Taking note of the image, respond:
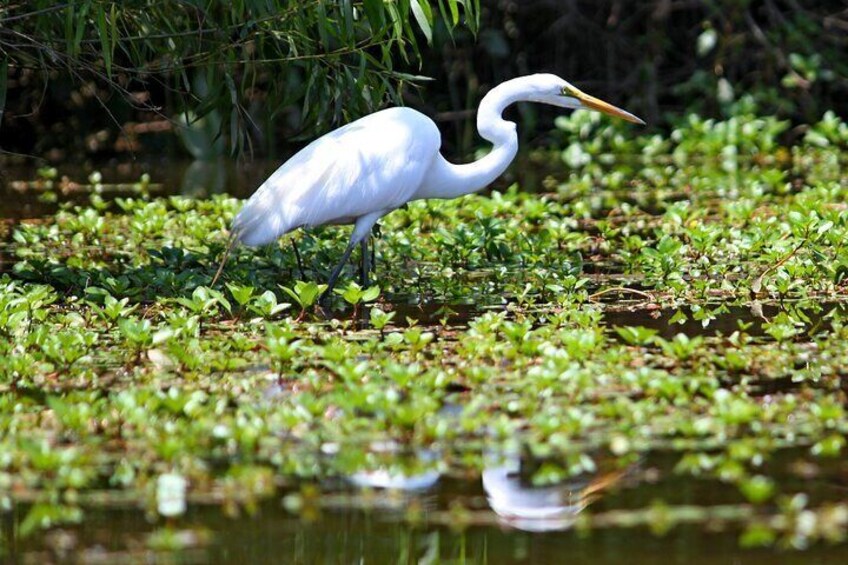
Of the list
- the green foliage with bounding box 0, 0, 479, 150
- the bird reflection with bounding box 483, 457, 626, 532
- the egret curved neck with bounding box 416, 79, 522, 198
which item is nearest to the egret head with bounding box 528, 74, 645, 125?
A: the egret curved neck with bounding box 416, 79, 522, 198

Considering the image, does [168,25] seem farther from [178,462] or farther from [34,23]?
[178,462]

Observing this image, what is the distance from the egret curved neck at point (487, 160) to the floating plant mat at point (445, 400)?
0.38 m

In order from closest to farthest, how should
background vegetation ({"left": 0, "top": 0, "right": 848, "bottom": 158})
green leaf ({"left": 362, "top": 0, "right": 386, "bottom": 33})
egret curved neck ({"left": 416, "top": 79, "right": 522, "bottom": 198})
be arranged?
green leaf ({"left": 362, "top": 0, "right": 386, "bottom": 33}) → egret curved neck ({"left": 416, "top": 79, "right": 522, "bottom": 198}) → background vegetation ({"left": 0, "top": 0, "right": 848, "bottom": 158})

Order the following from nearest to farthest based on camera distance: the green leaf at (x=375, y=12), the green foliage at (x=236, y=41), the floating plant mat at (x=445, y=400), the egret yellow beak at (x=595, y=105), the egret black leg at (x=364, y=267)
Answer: the floating plant mat at (x=445, y=400) → the green leaf at (x=375, y=12) → the green foliage at (x=236, y=41) → the egret black leg at (x=364, y=267) → the egret yellow beak at (x=595, y=105)

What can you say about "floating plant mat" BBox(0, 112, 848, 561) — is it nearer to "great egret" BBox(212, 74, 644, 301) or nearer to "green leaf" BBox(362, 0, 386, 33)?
"great egret" BBox(212, 74, 644, 301)

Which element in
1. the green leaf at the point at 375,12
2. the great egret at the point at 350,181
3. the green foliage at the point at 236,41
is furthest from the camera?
the great egret at the point at 350,181

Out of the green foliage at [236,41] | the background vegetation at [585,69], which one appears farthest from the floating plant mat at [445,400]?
the background vegetation at [585,69]

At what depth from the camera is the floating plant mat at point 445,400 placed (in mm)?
3520

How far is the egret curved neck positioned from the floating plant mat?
38cm

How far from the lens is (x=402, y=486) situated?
12.3 feet

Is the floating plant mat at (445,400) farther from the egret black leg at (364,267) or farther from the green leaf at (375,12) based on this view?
the green leaf at (375,12)

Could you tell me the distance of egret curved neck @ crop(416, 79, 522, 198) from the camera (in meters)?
6.96

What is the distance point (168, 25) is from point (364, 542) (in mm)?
3837

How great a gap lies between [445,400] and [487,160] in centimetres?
273
